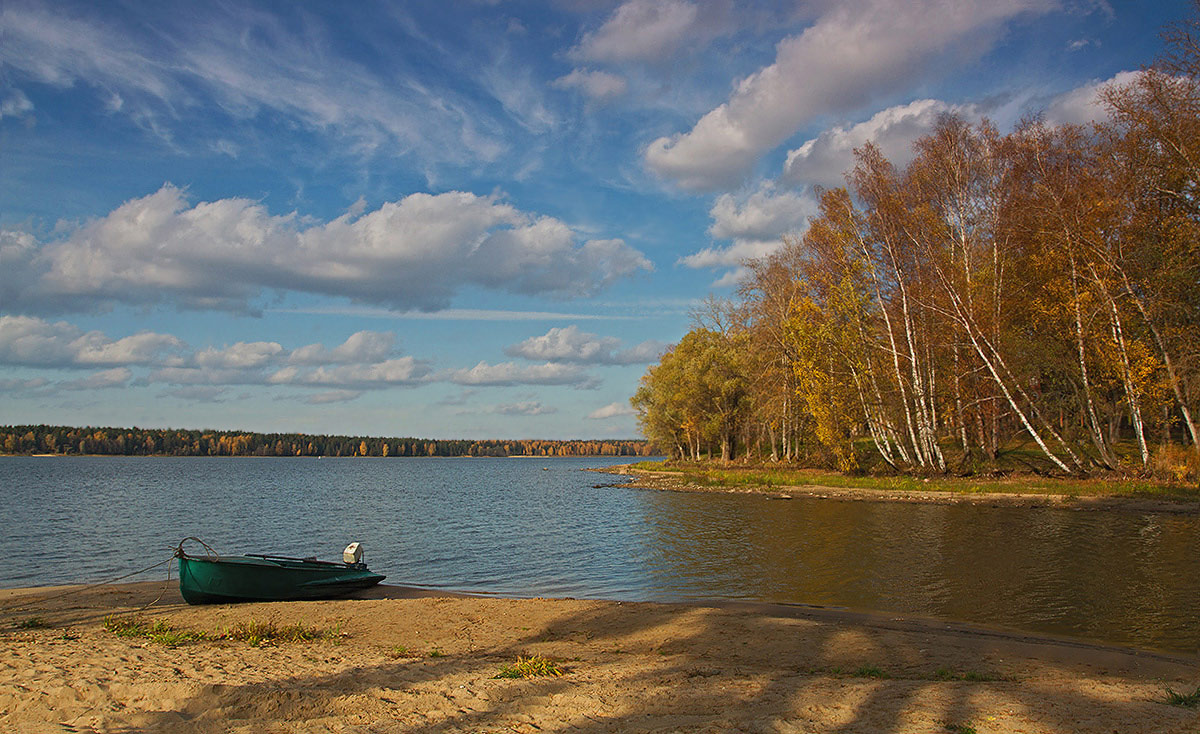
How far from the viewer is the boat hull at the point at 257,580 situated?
1634 cm

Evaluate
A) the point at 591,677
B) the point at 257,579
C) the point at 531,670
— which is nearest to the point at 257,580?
the point at 257,579

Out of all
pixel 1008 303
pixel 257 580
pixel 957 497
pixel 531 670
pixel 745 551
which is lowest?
pixel 745 551

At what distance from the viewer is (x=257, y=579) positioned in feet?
55.5

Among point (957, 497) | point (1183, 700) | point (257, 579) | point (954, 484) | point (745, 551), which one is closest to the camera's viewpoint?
point (1183, 700)

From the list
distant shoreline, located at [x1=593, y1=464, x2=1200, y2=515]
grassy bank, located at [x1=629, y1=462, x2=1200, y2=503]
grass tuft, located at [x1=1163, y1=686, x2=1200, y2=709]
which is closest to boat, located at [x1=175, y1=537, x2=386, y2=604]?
grass tuft, located at [x1=1163, y1=686, x2=1200, y2=709]

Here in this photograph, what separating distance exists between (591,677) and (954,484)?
33224 millimetres

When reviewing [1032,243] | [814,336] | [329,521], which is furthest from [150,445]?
[1032,243]

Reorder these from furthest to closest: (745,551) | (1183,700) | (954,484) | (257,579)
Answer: (954,484) < (745,551) < (257,579) < (1183,700)

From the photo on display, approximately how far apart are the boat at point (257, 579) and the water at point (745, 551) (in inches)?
124

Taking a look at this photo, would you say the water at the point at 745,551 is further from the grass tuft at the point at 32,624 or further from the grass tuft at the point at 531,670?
the grass tuft at the point at 531,670

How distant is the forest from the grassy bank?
1.35 m

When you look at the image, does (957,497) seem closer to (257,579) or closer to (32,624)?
(257,579)

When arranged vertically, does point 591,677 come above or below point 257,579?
above

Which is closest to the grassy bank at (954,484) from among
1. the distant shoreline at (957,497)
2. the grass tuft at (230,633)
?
the distant shoreline at (957,497)
